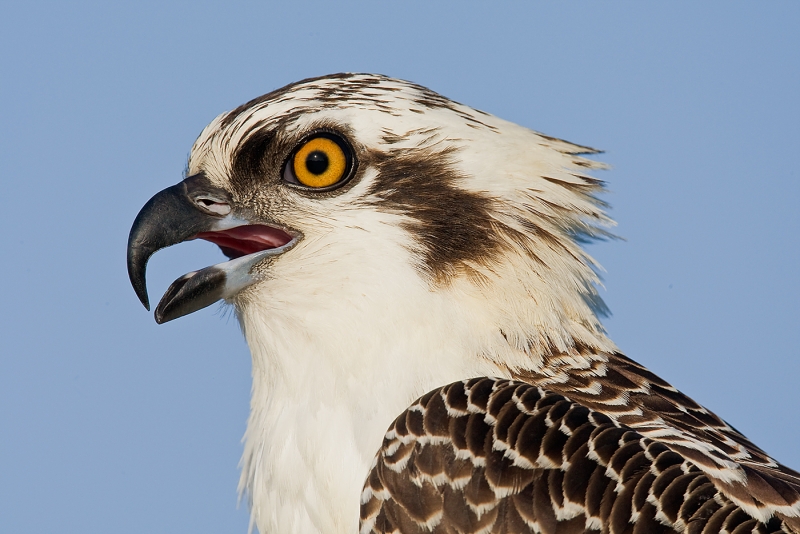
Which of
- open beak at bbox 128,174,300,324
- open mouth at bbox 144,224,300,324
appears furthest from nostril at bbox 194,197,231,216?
open mouth at bbox 144,224,300,324

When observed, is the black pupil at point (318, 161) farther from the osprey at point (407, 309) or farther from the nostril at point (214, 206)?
the nostril at point (214, 206)

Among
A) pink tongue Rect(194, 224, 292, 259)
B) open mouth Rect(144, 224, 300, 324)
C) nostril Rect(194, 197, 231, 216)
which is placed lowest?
open mouth Rect(144, 224, 300, 324)

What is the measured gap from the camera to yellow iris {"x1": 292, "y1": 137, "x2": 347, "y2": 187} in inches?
232

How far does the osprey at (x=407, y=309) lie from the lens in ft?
16.5

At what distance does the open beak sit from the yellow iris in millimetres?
326

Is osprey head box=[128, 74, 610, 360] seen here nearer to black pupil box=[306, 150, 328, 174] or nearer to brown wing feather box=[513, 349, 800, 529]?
black pupil box=[306, 150, 328, 174]

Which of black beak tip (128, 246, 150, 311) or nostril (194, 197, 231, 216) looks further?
nostril (194, 197, 231, 216)

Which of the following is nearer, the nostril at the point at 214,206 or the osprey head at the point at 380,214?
the osprey head at the point at 380,214

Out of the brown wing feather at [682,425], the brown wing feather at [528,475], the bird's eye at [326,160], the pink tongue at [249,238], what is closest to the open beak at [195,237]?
the pink tongue at [249,238]

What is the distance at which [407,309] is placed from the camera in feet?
18.4

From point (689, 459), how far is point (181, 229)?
2905 mm

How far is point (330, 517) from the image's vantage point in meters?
5.43

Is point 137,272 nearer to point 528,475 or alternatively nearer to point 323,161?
point 323,161

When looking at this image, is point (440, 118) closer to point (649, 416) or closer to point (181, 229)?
point (181, 229)
